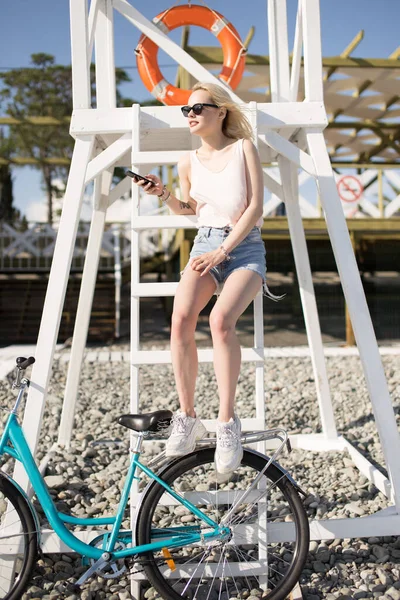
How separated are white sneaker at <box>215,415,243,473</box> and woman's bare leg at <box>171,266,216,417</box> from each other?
16 centimetres

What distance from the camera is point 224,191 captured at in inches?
93.5

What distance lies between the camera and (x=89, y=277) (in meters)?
3.75

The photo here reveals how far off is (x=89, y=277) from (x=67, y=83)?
19.8 meters

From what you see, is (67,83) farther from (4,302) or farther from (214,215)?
(214,215)

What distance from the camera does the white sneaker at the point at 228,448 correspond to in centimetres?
214

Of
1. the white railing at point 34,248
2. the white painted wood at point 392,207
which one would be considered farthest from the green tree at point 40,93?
the white painted wood at point 392,207

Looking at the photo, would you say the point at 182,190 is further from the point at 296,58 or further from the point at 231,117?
the point at 296,58

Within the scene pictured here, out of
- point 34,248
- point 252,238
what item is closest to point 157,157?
point 252,238

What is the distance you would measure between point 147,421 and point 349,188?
9.39 metres

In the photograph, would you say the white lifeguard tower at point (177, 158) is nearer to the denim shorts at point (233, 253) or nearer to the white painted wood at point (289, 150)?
the white painted wood at point (289, 150)

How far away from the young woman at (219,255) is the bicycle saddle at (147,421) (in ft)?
0.18

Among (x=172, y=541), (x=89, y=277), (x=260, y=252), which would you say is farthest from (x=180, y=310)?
(x=89, y=277)

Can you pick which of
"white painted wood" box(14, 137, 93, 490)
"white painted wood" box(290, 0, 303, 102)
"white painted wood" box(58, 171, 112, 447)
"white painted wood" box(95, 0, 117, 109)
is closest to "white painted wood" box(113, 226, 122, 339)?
"white painted wood" box(58, 171, 112, 447)

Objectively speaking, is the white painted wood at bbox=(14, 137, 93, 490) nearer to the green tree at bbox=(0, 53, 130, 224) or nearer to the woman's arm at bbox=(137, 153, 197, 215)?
the woman's arm at bbox=(137, 153, 197, 215)
